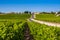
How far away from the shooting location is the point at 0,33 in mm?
18578

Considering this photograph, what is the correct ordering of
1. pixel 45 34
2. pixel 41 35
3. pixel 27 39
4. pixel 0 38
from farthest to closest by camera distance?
pixel 27 39 → pixel 41 35 → pixel 45 34 → pixel 0 38

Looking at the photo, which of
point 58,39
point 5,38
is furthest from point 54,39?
point 5,38

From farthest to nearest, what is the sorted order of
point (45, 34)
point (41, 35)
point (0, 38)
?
point (41, 35) < point (45, 34) < point (0, 38)

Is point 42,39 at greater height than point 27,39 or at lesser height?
greater

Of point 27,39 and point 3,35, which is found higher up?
point 3,35

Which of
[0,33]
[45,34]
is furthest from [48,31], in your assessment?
[0,33]

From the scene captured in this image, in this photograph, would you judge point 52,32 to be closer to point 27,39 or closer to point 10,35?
point 10,35

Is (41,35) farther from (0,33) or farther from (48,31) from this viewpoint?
(0,33)

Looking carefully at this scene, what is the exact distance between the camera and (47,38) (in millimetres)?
18891

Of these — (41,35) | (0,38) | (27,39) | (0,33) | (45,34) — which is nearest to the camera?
(0,38)

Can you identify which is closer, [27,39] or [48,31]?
[48,31]

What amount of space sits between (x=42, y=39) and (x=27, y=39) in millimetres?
11359

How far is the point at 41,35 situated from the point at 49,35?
94.9 inches

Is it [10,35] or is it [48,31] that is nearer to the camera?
[10,35]
